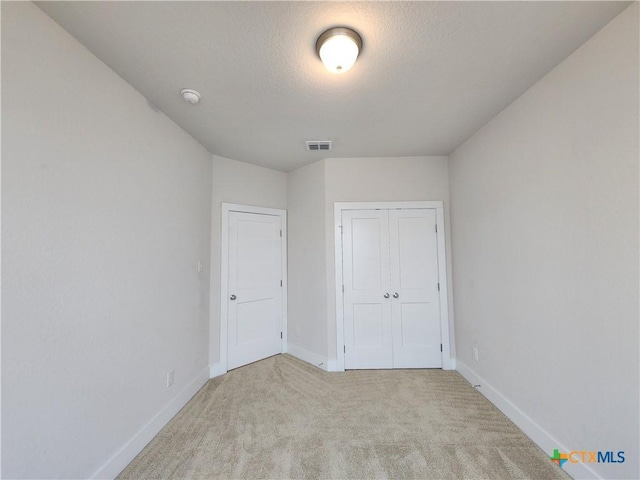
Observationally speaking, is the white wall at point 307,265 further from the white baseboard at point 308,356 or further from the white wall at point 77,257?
the white wall at point 77,257

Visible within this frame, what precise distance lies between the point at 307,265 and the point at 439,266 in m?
1.62

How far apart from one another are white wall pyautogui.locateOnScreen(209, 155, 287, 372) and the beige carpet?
700mm

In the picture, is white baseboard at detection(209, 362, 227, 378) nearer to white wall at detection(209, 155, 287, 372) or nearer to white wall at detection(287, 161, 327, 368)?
white wall at detection(209, 155, 287, 372)

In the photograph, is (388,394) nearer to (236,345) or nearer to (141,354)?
(236,345)

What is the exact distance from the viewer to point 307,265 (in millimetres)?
3352

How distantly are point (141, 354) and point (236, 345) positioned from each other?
136 cm

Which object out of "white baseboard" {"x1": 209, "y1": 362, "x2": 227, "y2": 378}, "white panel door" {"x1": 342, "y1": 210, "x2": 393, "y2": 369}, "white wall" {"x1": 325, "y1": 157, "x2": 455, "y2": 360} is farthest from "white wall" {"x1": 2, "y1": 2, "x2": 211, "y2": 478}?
"white panel door" {"x1": 342, "y1": 210, "x2": 393, "y2": 369}

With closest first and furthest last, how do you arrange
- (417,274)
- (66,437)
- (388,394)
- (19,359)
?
(19,359) → (66,437) → (388,394) → (417,274)

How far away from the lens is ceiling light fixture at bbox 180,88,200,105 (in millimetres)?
1827

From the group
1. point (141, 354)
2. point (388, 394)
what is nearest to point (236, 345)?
point (141, 354)

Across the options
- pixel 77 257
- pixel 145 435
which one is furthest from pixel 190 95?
pixel 145 435

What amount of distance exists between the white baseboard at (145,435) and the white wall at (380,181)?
1.81 metres

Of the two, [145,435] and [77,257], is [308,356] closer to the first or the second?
[145,435]

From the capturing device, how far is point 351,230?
10.3ft
